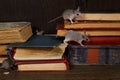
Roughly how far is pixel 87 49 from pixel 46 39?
0.62ft

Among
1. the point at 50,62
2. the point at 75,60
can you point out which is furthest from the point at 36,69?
the point at 75,60

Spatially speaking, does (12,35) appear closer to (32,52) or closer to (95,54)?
(32,52)

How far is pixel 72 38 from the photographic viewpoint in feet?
2.87

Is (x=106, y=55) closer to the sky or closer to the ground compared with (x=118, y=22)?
closer to the ground

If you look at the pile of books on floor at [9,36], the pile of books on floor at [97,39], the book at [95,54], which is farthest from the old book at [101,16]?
the pile of books on floor at [9,36]

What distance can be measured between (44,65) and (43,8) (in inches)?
13.5

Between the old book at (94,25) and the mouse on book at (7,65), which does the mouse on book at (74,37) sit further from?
the mouse on book at (7,65)

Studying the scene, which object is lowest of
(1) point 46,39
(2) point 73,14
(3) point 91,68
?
(3) point 91,68

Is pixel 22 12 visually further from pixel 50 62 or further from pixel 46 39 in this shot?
pixel 50 62

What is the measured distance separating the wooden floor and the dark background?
0.32 m

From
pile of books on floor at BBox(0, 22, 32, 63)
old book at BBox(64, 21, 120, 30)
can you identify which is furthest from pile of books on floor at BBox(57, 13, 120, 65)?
pile of books on floor at BBox(0, 22, 32, 63)

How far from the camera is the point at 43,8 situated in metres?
1.07

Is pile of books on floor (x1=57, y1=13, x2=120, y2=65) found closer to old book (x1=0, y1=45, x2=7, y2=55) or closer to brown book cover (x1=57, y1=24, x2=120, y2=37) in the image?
brown book cover (x1=57, y1=24, x2=120, y2=37)

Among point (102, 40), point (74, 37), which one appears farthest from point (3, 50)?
point (102, 40)
